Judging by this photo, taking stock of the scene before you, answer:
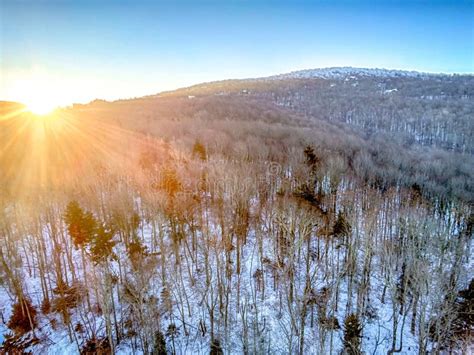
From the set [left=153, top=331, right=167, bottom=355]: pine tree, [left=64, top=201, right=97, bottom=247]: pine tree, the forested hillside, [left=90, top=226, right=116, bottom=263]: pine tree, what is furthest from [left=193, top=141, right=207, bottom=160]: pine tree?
[left=153, top=331, right=167, bottom=355]: pine tree

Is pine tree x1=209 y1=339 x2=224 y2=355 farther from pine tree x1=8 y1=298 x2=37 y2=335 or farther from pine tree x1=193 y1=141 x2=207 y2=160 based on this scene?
pine tree x1=193 y1=141 x2=207 y2=160

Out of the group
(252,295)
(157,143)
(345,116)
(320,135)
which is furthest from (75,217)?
(345,116)

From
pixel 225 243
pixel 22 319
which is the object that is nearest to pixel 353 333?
pixel 225 243

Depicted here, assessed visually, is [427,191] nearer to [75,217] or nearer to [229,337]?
[229,337]

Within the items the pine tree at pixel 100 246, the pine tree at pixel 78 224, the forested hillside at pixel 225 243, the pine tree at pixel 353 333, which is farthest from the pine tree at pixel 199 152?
the pine tree at pixel 353 333

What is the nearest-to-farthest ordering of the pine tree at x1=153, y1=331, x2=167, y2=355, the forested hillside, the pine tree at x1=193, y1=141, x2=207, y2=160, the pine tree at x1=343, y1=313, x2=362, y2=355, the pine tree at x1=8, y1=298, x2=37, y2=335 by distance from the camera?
1. the pine tree at x1=343, y1=313, x2=362, y2=355
2. the pine tree at x1=153, y1=331, x2=167, y2=355
3. the forested hillside
4. the pine tree at x1=8, y1=298, x2=37, y2=335
5. the pine tree at x1=193, y1=141, x2=207, y2=160

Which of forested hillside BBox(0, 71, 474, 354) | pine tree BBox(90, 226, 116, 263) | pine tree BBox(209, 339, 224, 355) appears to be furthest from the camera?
pine tree BBox(209, 339, 224, 355)

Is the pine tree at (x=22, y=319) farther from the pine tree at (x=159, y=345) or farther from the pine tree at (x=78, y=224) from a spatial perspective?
the pine tree at (x=159, y=345)

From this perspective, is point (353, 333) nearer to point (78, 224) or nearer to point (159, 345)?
point (159, 345)
